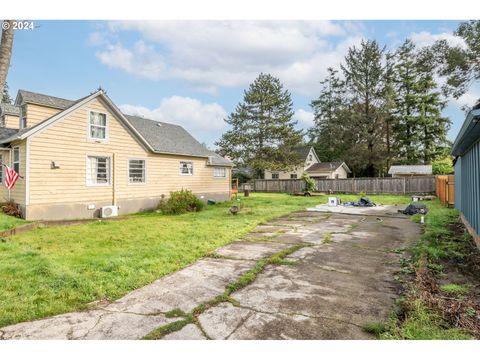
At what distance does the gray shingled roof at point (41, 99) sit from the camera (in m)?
10.4

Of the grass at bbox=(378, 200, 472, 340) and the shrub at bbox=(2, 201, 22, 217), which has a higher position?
the shrub at bbox=(2, 201, 22, 217)

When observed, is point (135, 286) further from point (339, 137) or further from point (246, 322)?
point (339, 137)

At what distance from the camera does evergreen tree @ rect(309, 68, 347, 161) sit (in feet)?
109

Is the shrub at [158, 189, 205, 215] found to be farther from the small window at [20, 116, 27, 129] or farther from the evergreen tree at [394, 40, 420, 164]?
the evergreen tree at [394, 40, 420, 164]

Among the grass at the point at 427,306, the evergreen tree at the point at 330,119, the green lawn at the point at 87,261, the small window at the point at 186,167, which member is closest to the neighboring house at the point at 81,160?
the small window at the point at 186,167

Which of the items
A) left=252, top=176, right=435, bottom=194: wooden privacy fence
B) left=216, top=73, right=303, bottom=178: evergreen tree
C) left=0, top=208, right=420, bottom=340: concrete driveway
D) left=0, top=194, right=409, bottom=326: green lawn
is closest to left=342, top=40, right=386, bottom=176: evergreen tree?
left=216, top=73, right=303, bottom=178: evergreen tree


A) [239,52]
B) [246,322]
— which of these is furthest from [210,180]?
[246,322]

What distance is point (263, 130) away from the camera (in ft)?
98.7

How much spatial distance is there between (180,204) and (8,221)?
5661 millimetres

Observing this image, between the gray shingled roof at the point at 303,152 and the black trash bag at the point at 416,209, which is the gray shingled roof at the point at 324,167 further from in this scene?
the black trash bag at the point at 416,209

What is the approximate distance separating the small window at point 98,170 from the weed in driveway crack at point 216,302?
8.58 metres

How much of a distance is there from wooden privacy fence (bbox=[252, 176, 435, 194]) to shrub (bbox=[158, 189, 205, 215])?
49.2 feet

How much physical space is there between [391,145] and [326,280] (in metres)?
33.5
